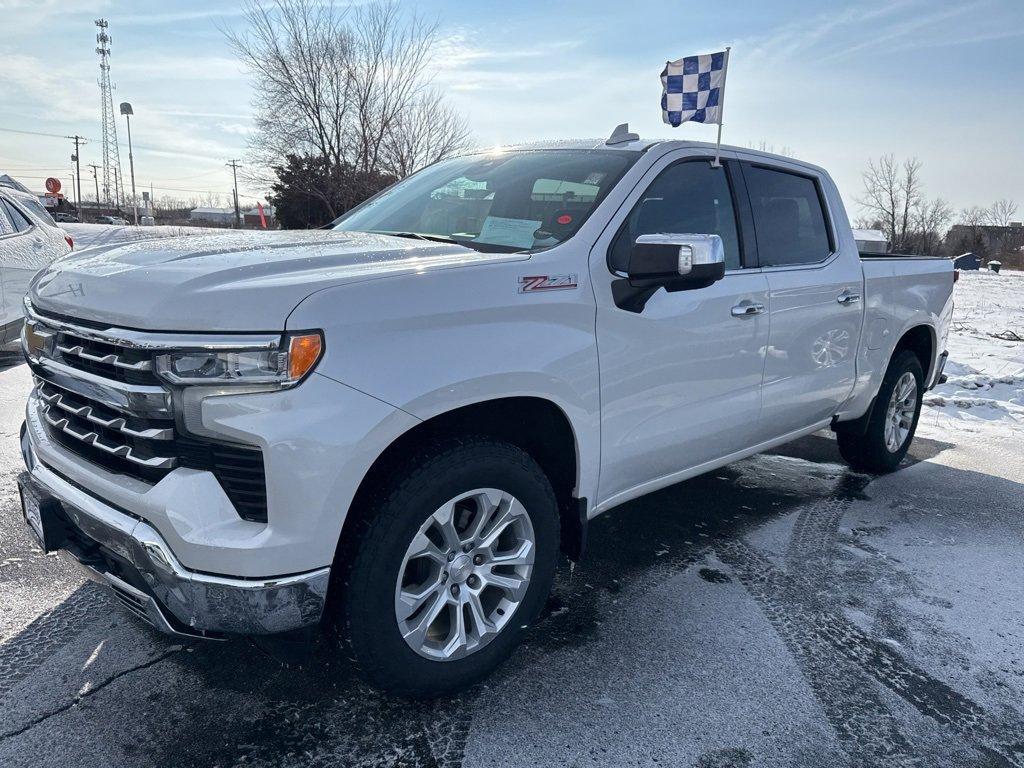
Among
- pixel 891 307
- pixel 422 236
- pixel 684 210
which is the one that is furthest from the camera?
pixel 891 307

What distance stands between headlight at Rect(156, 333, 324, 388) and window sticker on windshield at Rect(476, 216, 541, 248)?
108cm

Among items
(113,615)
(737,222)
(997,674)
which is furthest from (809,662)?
(113,615)

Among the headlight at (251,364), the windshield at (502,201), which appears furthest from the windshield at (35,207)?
the headlight at (251,364)

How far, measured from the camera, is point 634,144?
129 inches

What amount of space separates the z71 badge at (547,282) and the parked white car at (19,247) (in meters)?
5.61

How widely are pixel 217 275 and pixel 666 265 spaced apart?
1.45m

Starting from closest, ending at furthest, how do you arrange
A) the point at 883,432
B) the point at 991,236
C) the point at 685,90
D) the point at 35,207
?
the point at 883,432
the point at 35,207
the point at 685,90
the point at 991,236

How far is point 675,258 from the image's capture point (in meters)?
2.53

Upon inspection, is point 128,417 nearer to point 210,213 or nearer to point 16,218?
point 16,218

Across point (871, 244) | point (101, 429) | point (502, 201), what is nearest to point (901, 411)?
point (502, 201)

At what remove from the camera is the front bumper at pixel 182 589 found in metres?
1.93

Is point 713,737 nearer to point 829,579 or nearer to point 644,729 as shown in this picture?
point 644,729

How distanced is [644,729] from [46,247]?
7652mm

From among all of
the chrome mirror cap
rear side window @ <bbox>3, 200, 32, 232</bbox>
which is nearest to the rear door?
the chrome mirror cap
